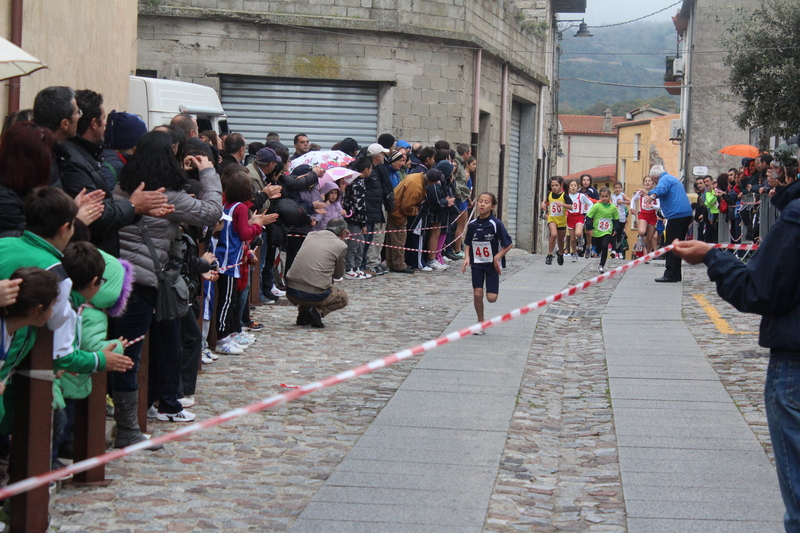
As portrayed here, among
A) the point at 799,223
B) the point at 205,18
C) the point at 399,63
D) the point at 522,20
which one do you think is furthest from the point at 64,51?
the point at 522,20

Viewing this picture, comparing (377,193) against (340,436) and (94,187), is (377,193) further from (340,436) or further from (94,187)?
(94,187)

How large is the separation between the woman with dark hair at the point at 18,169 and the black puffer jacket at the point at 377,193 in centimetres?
990

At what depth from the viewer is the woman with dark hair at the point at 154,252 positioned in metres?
5.70

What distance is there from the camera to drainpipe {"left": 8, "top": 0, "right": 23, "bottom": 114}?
32.9 ft

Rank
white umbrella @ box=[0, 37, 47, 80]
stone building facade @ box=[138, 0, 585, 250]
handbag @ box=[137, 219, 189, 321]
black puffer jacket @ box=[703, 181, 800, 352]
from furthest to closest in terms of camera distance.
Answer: stone building facade @ box=[138, 0, 585, 250], white umbrella @ box=[0, 37, 47, 80], handbag @ box=[137, 219, 189, 321], black puffer jacket @ box=[703, 181, 800, 352]

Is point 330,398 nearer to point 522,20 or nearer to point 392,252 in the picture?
point 392,252

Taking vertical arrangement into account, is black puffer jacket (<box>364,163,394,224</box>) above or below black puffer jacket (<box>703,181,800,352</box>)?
above

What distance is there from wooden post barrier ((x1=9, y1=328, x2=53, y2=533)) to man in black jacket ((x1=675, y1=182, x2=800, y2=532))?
2.96m

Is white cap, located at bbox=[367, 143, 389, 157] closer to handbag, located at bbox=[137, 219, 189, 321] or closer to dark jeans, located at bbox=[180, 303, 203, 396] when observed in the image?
dark jeans, located at bbox=[180, 303, 203, 396]

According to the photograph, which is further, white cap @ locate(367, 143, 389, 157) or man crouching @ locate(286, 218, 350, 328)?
white cap @ locate(367, 143, 389, 157)

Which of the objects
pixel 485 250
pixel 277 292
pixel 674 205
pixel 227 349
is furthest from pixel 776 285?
pixel 674 205

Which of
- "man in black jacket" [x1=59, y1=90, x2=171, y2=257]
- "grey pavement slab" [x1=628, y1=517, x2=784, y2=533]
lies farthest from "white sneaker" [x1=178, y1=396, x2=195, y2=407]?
"grey pavement slab" [x1=628, y1=517, x2=784, y2=533]

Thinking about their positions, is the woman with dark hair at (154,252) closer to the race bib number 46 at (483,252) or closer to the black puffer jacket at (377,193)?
the race bib number 46 at (483,252)

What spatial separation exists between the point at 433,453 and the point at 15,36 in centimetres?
695
